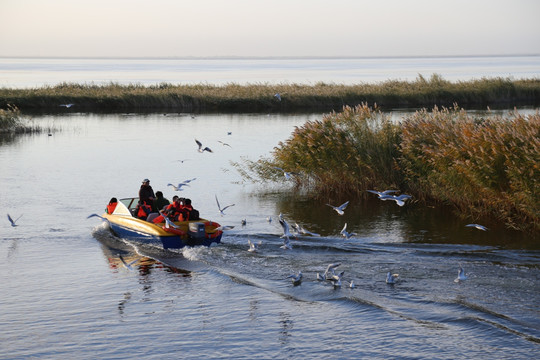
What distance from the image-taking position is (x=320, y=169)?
27.1 m

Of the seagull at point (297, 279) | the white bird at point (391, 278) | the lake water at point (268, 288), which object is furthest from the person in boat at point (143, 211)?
the white bird at point (391, 278)

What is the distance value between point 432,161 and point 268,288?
8741mm

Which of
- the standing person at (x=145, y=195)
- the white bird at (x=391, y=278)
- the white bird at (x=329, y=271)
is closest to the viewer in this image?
the white bird at (x=391, y=278)

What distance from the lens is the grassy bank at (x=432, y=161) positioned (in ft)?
66.6

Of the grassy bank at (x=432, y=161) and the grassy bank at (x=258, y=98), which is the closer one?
the grassy bank at (x=432, y=161)

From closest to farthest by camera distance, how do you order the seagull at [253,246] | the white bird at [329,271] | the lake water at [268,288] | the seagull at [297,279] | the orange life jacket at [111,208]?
the lake water at [268,288] < the white bird at [329,271] < the seagull at [297,279] < the seagull at [253,246] < the orange life jacket at [111,208]

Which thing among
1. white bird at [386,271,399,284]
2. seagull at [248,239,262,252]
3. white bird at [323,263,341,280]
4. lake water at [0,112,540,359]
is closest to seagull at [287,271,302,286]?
lake water at [0,112,540,359]

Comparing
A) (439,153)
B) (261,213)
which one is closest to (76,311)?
(261,213)

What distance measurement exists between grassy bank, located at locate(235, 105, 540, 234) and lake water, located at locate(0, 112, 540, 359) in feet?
2.61

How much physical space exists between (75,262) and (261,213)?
7218 mm

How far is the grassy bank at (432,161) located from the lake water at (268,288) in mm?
796

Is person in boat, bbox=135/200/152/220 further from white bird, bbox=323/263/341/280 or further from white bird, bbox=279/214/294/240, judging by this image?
white bird, bbox=323/263/341/280

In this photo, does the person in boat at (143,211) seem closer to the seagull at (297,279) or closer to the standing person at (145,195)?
the standing person at (145,195)

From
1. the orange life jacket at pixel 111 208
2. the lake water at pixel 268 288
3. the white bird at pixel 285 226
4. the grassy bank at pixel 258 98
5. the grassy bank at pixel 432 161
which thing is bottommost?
the lake water at pixel 268 288
